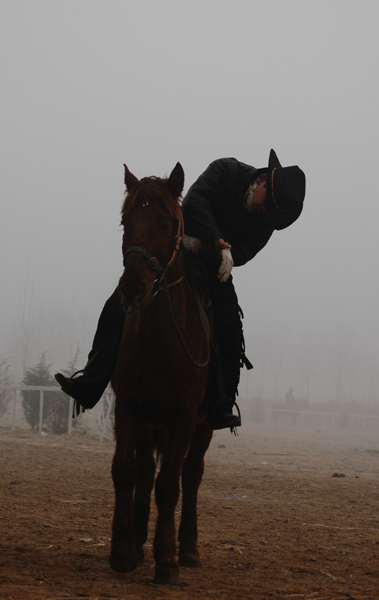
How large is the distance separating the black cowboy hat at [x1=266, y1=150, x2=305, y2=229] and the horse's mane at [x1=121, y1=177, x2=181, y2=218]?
3.96 ft

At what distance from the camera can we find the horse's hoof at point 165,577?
4.87 metres

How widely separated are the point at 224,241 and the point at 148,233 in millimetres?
1025

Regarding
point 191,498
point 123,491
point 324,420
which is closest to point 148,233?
point 123,491

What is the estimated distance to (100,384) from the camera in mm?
5773

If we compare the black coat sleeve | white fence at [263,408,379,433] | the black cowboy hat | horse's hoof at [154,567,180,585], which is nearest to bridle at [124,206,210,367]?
the black coat sleeve

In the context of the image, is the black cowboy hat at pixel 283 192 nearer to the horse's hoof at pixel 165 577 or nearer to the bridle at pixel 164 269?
the bridle at pixel 164 269

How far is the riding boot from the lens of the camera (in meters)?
5.73

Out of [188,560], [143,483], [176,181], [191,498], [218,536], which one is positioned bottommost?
[218,536]

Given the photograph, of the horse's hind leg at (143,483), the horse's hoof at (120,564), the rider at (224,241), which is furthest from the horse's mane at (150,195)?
the horse's hoof at (120,564)

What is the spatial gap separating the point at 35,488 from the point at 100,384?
4869mm

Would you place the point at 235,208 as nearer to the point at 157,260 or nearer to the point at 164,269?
the point at 164,269

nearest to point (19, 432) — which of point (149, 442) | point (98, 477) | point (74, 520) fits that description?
point (98, 477)

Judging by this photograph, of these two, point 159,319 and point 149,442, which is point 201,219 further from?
point 149,442

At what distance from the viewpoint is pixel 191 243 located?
565 centimetres
